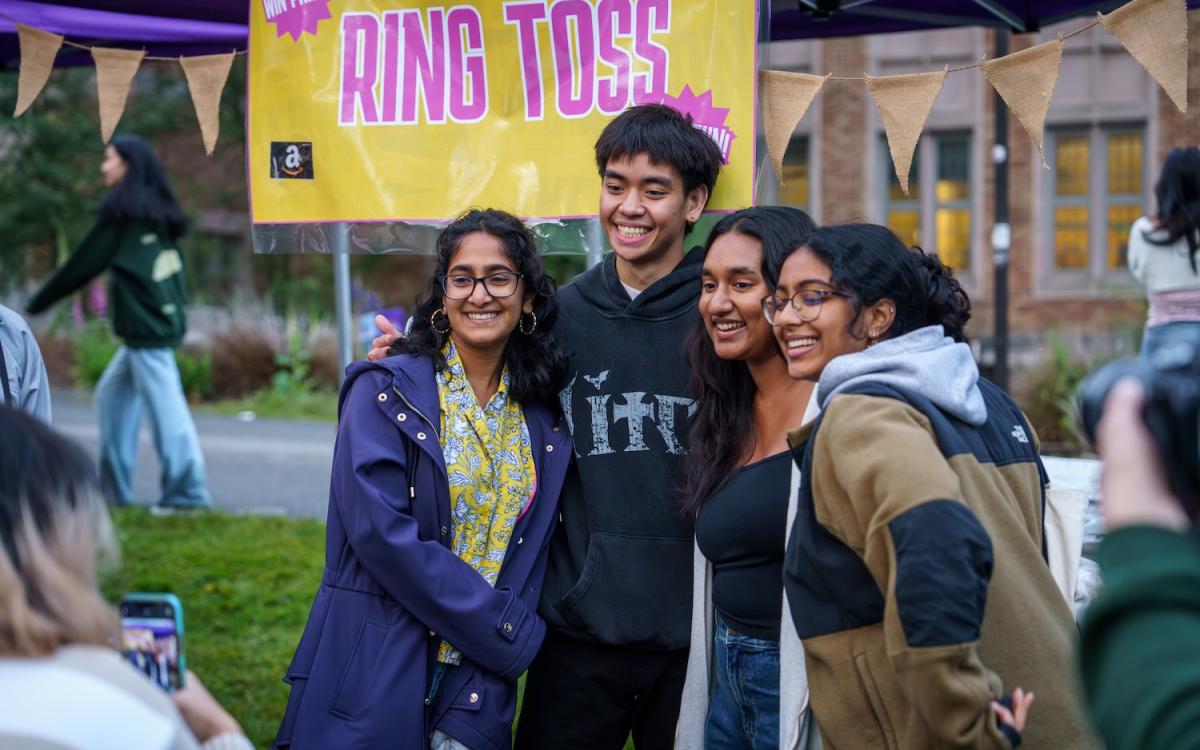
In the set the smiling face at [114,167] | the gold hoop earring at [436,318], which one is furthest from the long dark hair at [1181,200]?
the smiling face at [114,167]

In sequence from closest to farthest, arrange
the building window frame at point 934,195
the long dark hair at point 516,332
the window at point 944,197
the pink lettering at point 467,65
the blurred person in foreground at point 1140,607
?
the blurred person in foreground at point 1140,607
the long dark hair at point 516,332
the pink lettering at point 467,65
the building window frame at point 934,195
the window at point 944,197

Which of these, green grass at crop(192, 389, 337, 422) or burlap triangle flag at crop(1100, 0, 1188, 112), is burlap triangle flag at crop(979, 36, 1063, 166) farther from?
green grass at crop(192, 389, 337, 422)

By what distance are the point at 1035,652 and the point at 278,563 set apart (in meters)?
5.34

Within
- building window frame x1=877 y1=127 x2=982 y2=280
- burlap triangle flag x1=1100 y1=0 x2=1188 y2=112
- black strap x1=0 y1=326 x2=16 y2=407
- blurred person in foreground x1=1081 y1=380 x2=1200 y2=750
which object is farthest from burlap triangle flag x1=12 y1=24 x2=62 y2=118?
building window frame x1=877 y1=127 x2=982 y2=280

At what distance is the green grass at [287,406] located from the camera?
1345cm

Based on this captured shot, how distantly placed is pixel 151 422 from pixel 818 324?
635 centimetres

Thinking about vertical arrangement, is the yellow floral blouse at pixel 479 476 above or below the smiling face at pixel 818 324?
below

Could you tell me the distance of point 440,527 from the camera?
305cm

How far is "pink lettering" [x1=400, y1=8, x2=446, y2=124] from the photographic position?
4152 mm

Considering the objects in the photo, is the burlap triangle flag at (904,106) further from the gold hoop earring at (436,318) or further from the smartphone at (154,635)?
the smartphone at (154,635)

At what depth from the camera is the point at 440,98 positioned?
4152 mm

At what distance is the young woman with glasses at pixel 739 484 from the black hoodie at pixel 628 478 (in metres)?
0.10

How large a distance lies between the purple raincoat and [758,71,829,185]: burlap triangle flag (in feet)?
4.61

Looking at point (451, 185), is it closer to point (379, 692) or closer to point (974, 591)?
point (379, 692)
